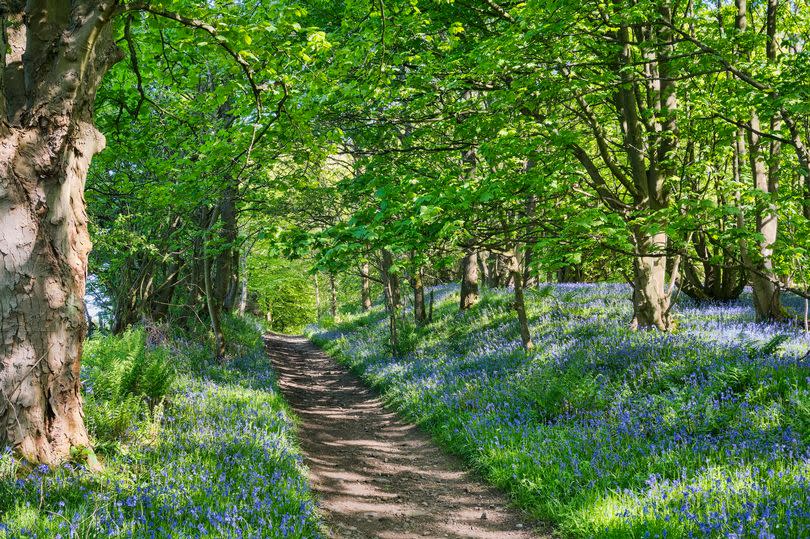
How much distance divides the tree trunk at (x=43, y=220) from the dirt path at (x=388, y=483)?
9.85ft

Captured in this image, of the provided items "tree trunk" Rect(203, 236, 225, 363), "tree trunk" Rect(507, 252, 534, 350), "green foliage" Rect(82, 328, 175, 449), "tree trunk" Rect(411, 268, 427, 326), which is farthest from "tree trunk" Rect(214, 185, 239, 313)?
"tree trunk" Rect(507, 252, 534, 350)

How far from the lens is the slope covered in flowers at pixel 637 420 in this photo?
421 cm

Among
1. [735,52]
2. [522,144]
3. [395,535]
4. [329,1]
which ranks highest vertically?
[329,1]

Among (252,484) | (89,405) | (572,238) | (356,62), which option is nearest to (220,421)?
(89,405)

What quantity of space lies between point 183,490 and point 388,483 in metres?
3.25

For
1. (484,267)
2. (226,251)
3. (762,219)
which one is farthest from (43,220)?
(484,267)

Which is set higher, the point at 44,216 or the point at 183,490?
the point at 44,216

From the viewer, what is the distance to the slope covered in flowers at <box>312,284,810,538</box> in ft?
13.8

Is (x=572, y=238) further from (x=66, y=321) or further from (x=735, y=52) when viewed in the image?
(x=66, y=321)

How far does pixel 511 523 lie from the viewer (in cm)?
545

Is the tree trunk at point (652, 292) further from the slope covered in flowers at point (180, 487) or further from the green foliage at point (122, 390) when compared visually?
the green foliage at point (122, 390)

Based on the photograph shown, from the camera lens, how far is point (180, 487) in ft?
14.6

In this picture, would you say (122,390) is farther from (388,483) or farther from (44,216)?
(388,483)

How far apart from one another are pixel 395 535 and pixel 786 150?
11076mm
